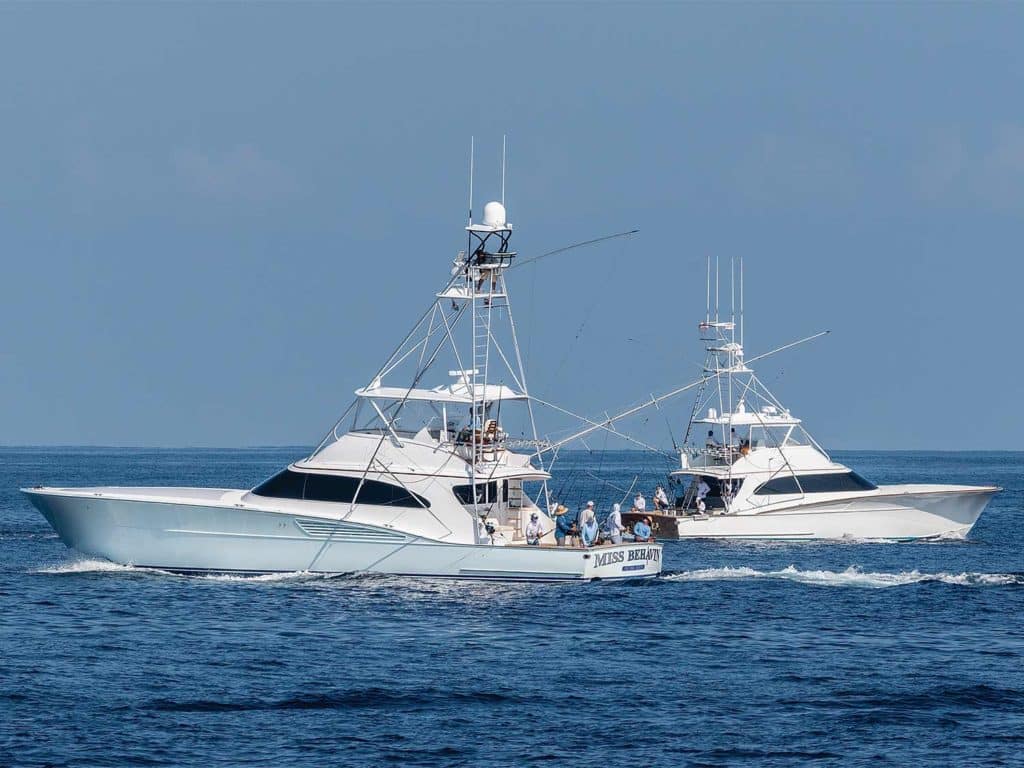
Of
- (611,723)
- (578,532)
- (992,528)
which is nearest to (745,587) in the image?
(578,532)

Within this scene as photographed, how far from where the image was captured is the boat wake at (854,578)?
38.2 metres

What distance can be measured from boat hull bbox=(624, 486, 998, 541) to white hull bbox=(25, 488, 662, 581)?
1554 centimetres

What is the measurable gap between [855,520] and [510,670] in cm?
2911

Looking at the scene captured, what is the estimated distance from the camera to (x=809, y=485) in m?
52.7

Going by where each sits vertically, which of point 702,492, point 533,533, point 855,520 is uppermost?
point 702,492

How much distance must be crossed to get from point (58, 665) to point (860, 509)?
33411 millimetres

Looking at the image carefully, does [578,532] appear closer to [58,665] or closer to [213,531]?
[213,531]

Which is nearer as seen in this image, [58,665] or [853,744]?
[853,744]

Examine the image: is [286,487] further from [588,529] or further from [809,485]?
[809,485]

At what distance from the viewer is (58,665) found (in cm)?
2603

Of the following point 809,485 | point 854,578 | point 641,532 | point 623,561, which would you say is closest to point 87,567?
point 623,561

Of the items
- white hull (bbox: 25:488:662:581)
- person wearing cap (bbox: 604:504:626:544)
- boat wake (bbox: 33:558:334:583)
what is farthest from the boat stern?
boat wake (bbox: 33:558:334:583)

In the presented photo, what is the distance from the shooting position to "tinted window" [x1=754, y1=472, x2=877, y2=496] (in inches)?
2064

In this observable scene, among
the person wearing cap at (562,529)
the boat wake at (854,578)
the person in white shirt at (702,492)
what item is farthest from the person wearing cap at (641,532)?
the person in white shirt at (702,492)
